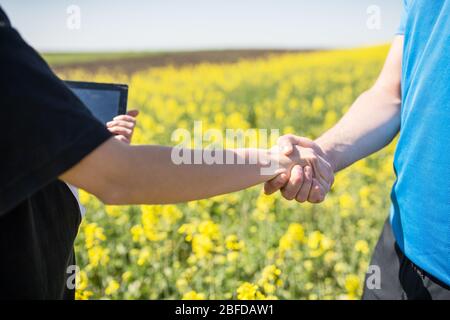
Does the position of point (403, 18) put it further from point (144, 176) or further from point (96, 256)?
point (96, 256)

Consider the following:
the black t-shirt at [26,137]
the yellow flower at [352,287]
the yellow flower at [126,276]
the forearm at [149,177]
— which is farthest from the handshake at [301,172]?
the yellow flower at [126,276]

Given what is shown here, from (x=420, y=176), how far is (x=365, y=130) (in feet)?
1.23

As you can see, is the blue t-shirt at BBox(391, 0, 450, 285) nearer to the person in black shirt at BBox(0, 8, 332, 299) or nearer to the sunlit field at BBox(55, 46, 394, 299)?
the person in black shirt at BBox(0, 8, 332, 299)

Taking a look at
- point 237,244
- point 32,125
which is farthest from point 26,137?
point 237,244

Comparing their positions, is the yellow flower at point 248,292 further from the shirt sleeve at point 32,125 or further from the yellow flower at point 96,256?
the shirt sleeve at point 32,125

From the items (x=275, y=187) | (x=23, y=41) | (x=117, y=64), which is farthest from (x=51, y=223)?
Answer: (x=117, y=64)

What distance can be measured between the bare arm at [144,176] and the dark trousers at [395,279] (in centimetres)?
59

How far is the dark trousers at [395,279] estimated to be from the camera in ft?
4.67

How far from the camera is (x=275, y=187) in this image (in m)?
1.58

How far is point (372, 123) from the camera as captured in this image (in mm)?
1750

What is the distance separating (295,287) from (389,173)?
6.24 feet

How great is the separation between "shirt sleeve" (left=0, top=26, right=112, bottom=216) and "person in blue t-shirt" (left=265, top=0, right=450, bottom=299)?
2.48 feet

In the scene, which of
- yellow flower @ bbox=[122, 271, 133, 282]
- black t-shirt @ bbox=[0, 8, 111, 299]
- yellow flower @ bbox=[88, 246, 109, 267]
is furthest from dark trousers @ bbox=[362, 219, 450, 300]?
yellow flower @ bbox=[88, 246, 109, 267]
